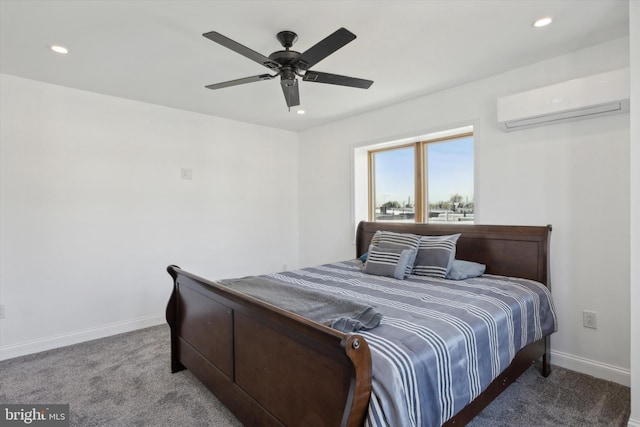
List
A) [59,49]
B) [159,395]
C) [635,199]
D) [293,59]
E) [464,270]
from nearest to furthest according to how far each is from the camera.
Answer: [635,199] → [293,59] → [159,395] → [59,49] → [464,270]

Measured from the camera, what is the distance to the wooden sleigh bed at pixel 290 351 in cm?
124

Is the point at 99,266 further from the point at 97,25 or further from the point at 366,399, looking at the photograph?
the point at 366,399

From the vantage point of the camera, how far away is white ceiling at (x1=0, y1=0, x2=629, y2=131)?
199 cm

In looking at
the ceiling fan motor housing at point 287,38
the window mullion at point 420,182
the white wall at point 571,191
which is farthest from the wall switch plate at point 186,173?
the white wall at point 571,191

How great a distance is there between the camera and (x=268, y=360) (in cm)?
164

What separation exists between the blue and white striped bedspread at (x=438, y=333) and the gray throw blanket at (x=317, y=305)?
0.25 feet

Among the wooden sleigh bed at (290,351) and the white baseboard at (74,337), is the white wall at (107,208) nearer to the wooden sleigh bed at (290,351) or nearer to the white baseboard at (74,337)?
the white baseboard at (74,337)

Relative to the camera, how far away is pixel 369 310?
1.65 metres

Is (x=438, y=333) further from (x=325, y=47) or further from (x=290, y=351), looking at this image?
(x=325, y=47)

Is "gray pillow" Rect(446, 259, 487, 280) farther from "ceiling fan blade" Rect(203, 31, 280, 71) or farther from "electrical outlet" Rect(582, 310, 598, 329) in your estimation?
"ceiling fan blade" Rect(203, 31, 280, 71)

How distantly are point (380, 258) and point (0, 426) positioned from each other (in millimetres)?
2806

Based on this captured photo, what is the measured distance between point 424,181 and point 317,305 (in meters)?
2.52

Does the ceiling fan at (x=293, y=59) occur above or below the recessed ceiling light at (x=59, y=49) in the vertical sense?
below

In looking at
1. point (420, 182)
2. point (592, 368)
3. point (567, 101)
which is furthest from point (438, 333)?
point (420, 182)
